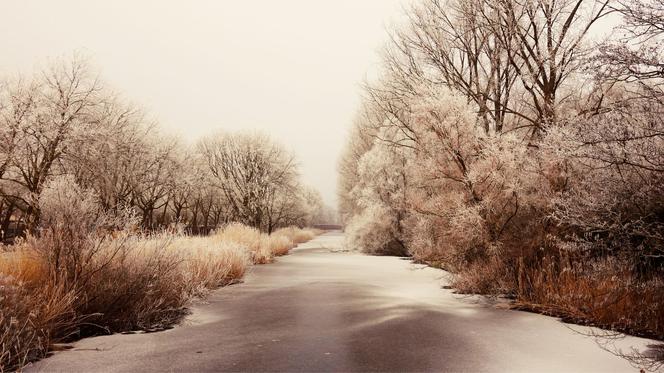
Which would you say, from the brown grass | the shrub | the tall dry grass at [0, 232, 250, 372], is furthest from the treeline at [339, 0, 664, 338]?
the shrub

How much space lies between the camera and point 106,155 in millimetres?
24641

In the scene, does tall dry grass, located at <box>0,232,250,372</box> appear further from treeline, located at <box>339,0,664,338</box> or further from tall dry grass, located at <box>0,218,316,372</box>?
treeline, located at <box>339,0,664,338</box>

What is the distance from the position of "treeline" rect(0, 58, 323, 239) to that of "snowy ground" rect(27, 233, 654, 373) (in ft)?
17.6

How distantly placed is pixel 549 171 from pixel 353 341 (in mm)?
6203

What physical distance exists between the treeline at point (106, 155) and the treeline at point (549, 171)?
8246 millimetres

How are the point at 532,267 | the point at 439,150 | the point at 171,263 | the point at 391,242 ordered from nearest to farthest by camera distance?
the point at 171,263
the point at 532,267
the point at 439,150
the point at 391,242

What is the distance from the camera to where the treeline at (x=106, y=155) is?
21.0 metres

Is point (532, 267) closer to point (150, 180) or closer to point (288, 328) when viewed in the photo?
point (288, 328)

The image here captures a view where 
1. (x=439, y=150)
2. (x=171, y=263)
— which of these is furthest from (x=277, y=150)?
(x=171, y=263)

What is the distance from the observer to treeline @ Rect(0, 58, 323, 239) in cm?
2098

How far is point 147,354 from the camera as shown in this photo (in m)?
5.32

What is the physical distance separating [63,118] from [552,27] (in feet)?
73.5

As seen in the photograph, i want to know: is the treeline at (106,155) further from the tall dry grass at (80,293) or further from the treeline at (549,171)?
the treeline at (549,171)

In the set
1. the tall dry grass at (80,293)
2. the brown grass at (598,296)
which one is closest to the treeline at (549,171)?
the brown grass at (598,296)
